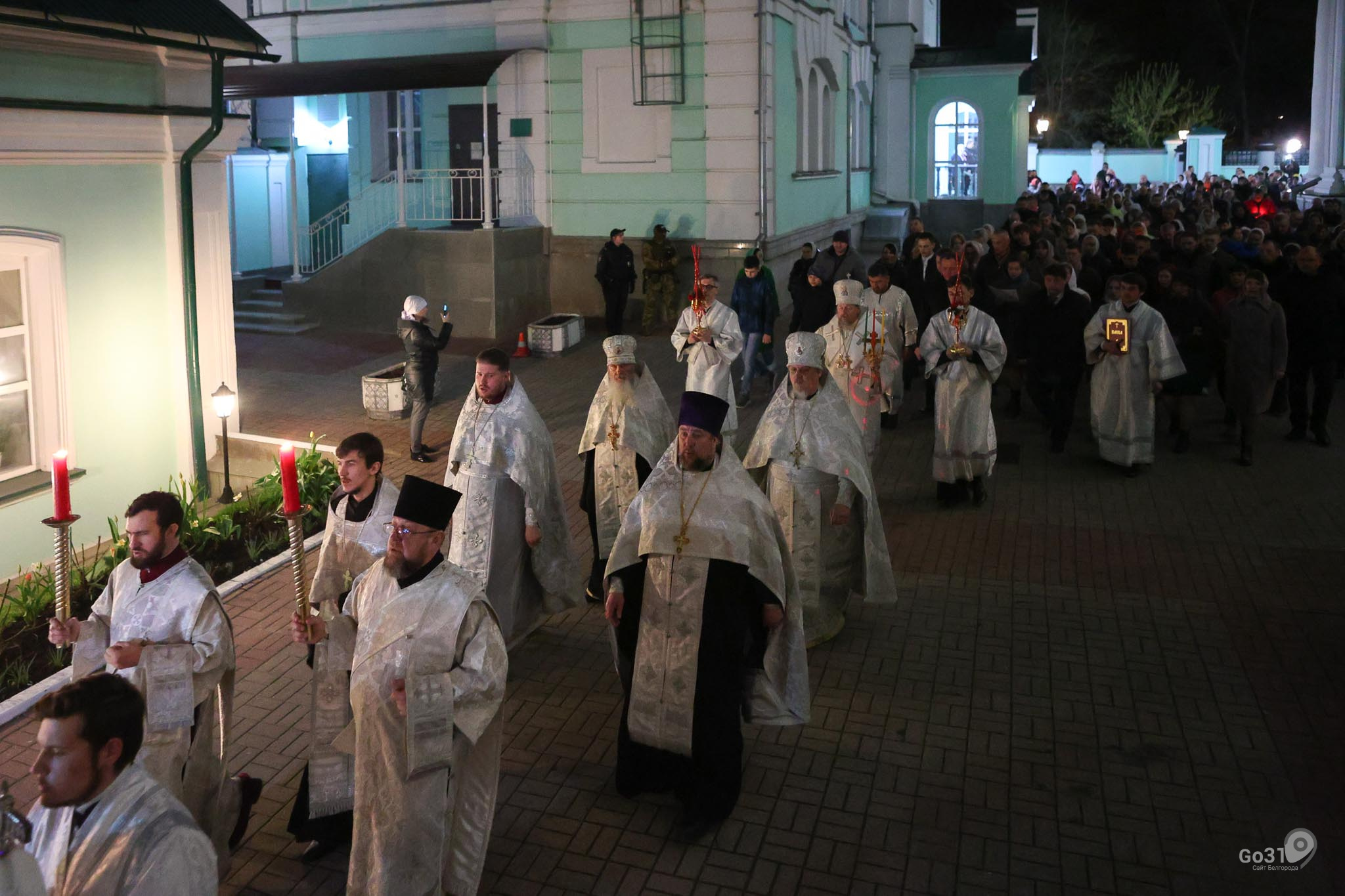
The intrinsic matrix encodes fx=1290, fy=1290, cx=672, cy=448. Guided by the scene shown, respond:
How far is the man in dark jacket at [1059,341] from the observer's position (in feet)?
41.0

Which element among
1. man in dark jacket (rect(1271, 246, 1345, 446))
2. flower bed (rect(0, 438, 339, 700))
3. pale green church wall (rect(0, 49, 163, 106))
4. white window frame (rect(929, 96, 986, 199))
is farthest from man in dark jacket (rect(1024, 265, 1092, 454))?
white window frame (rect(929, 96, 986, 199))

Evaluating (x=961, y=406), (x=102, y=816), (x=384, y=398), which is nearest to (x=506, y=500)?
(x=102, y=816)

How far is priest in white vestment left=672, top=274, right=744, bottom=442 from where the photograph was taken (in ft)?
37.3

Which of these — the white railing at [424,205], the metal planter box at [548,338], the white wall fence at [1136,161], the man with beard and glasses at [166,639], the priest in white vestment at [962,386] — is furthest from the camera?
the white wall fence at [1136,161]

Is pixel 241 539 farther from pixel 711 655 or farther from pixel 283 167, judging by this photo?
pixel 283 167

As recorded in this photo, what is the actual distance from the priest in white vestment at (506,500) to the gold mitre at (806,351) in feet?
4.93

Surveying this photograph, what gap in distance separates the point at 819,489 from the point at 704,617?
6.78 ft

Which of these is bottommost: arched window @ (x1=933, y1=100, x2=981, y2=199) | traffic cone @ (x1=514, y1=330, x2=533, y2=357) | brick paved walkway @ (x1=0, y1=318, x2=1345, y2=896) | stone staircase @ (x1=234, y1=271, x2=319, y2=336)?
brick paved walkway @ (x1=0, y1=318, x2=1345, y2=896)

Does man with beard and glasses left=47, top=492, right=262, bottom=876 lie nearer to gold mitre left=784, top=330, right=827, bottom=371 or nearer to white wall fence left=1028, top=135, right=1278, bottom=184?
gold mitre left=784, top=330, right=827, bottom=371

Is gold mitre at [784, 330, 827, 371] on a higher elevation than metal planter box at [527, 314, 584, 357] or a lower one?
higher

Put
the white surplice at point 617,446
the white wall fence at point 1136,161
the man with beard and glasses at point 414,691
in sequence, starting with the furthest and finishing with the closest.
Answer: the white wall fence at point 1136,161 < the white surplice at point 617,446 < the man with beard and glasses at point 414,691

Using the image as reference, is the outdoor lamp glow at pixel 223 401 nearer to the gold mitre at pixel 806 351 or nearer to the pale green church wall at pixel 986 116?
the gold mitre at pixel 806 351

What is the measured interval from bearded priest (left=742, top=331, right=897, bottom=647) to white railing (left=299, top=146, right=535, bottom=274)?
44.1 ft

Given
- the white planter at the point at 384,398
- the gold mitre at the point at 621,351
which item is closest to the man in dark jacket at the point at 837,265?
the white planter at the point at 384,398
